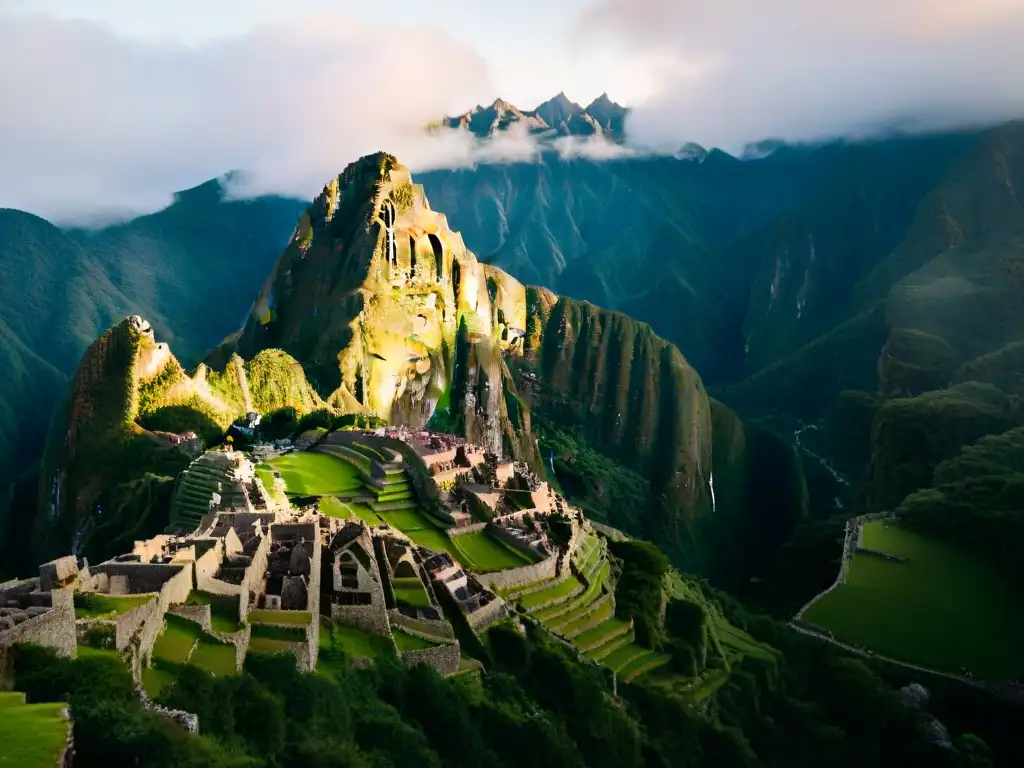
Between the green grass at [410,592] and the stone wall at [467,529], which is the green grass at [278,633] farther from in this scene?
the stone wall at [467,529]

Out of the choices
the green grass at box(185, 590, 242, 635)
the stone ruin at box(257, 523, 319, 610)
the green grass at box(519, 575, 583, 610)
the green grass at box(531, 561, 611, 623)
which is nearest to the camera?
the green grass at box(185, 590, 242, 635)

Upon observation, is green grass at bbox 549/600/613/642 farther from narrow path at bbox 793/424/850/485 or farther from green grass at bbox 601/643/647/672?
narrow path at bbox 793/424/850/485

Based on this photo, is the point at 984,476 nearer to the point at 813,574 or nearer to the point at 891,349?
the point at 813,574

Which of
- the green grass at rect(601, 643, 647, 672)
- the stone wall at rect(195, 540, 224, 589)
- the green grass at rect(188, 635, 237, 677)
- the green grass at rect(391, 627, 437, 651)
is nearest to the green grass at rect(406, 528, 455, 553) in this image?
the green grass at rect(601, 643, 647, 672)

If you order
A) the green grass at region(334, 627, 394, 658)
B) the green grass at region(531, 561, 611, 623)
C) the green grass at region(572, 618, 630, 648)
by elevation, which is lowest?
the green grass at region(572, 618, 630, 648)

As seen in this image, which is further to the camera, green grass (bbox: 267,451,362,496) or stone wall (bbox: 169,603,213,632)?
green grass (bbox: 267,451,362,496)

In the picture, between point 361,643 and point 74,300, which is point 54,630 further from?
point 74,300

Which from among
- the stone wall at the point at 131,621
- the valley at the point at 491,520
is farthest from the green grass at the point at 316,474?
the stone wall at the point at 131,621
